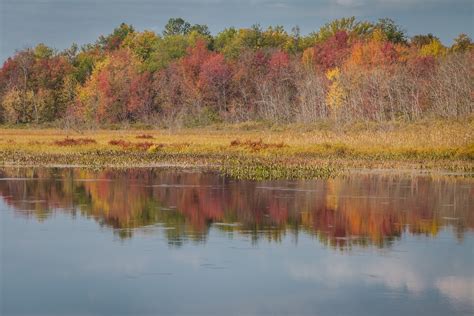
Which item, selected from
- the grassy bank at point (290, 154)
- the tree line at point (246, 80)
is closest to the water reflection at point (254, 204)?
the grassy bank at point (290, 154)

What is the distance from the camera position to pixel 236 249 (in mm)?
19156

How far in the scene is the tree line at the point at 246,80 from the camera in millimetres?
74500

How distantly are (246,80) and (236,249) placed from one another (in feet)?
253

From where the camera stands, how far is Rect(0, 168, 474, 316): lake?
1512 cm

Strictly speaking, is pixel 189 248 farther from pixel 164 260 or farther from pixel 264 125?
pixel 264 125

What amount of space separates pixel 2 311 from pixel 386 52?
7521cm

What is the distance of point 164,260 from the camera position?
59.3ft

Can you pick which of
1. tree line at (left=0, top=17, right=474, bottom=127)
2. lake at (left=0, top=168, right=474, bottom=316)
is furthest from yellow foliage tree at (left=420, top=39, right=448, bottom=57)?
lake at (left=0, top=168, right=474, bottom=316)

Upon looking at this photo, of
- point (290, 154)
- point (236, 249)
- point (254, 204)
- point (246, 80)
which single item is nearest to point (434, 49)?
point (246, 80)

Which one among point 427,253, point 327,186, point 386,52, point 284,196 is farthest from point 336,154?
point 386,52

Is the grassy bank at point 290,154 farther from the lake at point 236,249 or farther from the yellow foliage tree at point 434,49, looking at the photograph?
the yellow foliage tree at point 434,49

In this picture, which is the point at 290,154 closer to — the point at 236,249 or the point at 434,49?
the point at 236,249

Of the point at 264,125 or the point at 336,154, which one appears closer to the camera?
the point at 336,154

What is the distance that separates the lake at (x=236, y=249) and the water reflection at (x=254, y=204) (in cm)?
5
